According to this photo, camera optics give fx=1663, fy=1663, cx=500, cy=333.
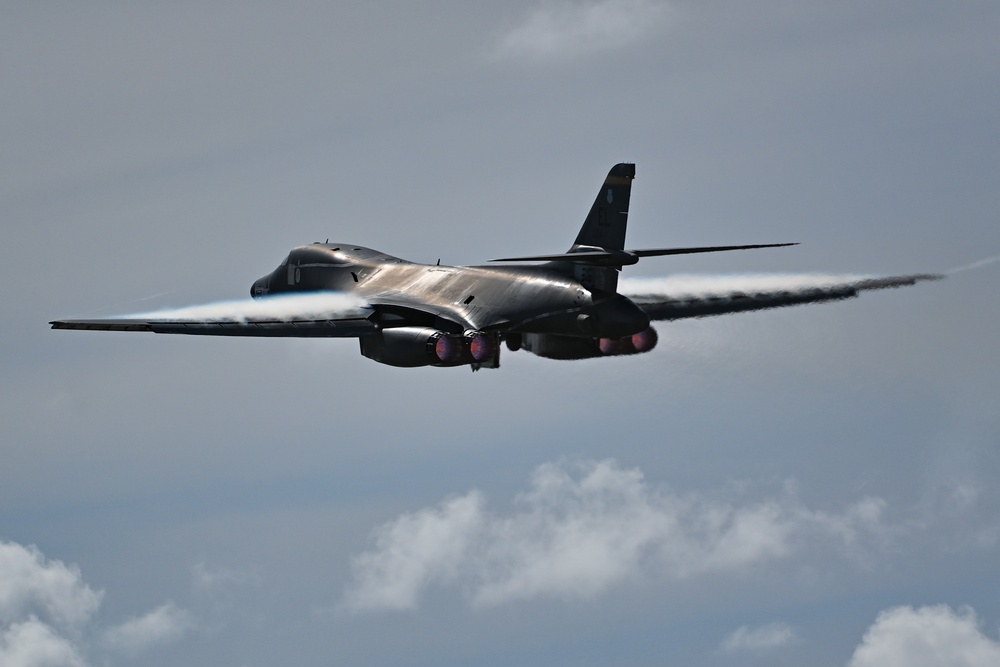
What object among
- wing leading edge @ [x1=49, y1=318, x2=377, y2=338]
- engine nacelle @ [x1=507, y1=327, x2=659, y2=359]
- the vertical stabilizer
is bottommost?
engine nacelle @ [x1=507, y1=327, x2=659, y2=359]

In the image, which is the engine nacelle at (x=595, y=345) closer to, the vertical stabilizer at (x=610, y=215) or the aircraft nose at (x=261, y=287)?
the vertical stabilizer at (x=610, y=215)

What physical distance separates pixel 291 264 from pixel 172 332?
8.89m

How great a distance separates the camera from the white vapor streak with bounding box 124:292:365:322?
A: 56438mm

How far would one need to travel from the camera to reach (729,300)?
175ft

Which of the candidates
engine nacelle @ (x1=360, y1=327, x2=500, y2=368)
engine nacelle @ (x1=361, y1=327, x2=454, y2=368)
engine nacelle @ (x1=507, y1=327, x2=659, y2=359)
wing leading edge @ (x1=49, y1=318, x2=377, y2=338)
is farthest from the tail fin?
wing leading edge @ (x1=49, y1=318, x2=377, y2=338)

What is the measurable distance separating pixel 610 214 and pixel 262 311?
1293 cm

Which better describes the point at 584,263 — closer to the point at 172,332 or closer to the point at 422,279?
the point at 422,279

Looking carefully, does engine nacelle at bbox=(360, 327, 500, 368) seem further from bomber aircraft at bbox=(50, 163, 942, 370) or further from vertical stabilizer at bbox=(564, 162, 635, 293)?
vertical stabilizer at bbox=(564, 162, 635, 293)

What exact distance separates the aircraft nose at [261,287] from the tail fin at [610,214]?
53.8 ft

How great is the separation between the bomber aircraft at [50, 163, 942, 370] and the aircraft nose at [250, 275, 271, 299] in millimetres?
6600

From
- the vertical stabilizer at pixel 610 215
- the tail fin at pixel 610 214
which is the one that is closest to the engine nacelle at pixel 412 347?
the vertical stabilizer at pixel 610 215

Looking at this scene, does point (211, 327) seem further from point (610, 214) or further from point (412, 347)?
point (610, 214)

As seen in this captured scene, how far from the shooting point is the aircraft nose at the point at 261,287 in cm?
6512

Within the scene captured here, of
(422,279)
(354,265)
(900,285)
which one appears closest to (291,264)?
(354,265)
